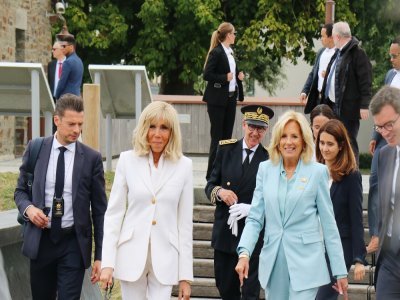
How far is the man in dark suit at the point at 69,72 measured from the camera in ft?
48.3

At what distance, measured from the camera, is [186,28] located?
95.8ft

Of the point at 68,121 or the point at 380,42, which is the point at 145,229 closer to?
the point at 68,121

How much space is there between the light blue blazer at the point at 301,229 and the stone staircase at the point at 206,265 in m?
3.32

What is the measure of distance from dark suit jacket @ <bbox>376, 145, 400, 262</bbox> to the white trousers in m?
1.35

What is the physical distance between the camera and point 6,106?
14.5 metres

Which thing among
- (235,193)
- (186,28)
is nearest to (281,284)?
(235,193)

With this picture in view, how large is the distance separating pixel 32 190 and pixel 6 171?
28.5 ft

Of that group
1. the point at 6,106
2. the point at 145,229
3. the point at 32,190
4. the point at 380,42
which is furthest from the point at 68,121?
the point at 380,42

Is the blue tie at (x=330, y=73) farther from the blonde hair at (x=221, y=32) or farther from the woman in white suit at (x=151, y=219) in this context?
the woman in white suit at (x=151, y=219)

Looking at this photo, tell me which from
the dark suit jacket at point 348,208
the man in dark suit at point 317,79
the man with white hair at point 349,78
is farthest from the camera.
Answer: the man in dark suit at point 317,79

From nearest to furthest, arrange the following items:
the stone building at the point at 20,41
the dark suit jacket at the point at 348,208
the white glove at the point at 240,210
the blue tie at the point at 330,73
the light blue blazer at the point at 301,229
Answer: the light blue blazer at the point at 301,229 → the dark suit jacket at the point at 348,208 → the white glove at the point at 240,210 → the blue tie at the point at 330,73 → the stone building at the point at 20,41

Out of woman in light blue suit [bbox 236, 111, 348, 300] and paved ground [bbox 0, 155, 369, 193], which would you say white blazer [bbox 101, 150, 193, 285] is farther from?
paved ground [bbox 0, 155, 369, 193]

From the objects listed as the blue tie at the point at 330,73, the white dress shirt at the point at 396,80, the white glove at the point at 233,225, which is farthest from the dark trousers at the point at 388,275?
the blue tie at the point at 330,73

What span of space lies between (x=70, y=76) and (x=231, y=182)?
6195mm
